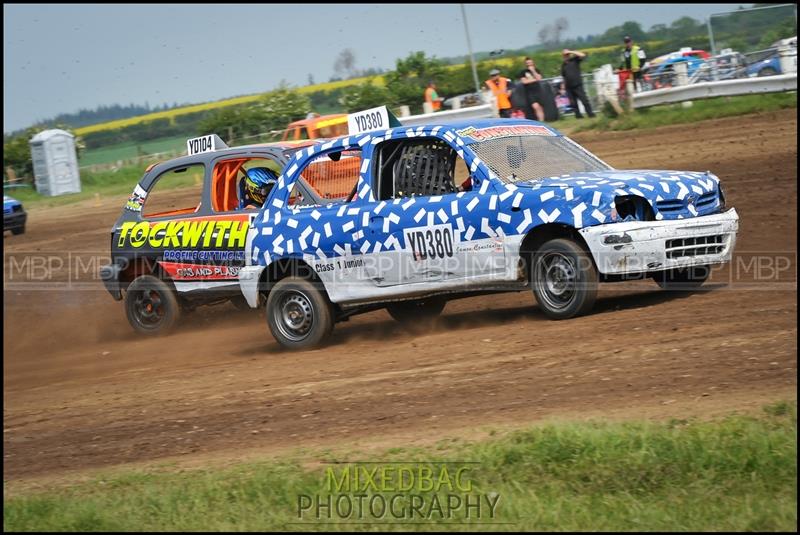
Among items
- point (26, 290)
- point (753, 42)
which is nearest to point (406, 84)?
point (753, 42)

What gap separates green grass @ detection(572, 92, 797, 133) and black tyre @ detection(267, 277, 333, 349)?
1271cm

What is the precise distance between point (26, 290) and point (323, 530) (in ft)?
45.2

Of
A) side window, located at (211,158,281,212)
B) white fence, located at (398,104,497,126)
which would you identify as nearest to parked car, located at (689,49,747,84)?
white fence, located at (398,104,497,126)

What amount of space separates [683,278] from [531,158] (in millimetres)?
1791

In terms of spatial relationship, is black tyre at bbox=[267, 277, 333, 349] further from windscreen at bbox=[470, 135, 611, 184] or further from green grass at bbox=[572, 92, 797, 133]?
green grass at bbox=[572, 92, 797, 133]

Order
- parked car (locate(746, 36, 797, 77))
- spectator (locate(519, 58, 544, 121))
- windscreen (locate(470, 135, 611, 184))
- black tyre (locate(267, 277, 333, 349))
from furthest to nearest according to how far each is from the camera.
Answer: spectator (locate(519, 58, 544, 121))
parked car (locate(746, 36, 797, 77))
black tyre (locate(267, 277, 333, 349))
windscreen (locate(470, 135, 611, 184))

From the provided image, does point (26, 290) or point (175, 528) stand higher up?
point (26, 290)

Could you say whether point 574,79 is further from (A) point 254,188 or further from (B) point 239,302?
(A) point 254,188

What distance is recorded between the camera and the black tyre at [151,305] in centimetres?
1225

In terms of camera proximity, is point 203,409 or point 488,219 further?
point 488,219

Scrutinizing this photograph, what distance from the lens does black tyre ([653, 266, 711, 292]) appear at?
9797 millimetres

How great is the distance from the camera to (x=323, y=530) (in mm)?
5270

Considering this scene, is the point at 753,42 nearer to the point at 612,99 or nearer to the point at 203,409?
the point at 612,99

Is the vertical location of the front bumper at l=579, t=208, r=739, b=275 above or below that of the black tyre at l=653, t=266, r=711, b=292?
above
